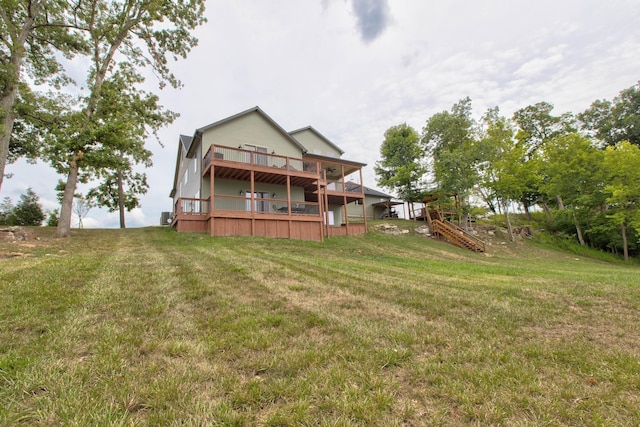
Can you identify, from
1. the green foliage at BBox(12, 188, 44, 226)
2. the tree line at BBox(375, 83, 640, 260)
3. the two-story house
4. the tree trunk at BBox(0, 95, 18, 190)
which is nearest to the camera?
the tree trunk at BBox(0, 95, 18, 190)

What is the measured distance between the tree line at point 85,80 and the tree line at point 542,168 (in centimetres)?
2067

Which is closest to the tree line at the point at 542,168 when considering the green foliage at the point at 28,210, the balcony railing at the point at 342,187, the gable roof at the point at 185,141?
the balcony railing at the point at 342,187

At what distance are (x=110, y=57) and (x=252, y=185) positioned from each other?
9886mm

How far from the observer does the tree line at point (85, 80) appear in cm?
1153

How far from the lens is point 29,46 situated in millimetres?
13984

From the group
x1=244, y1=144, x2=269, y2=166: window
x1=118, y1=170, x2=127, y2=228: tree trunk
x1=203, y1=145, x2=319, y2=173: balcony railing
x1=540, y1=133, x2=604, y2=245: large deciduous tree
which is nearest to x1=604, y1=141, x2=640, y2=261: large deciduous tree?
x1=540, y1=133, x2=604, y2=245: large deciduous tree

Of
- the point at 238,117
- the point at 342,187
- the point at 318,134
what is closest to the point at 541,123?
the point at 318,134

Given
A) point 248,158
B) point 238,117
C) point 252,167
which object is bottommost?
point 252,167

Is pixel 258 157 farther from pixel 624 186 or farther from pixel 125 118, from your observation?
pixel 624 186

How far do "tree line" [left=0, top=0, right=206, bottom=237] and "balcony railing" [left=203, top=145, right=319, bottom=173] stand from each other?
339 centimetres

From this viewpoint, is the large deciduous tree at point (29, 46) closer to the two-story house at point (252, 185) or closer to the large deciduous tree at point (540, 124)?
the two-story house at point (252, 185)

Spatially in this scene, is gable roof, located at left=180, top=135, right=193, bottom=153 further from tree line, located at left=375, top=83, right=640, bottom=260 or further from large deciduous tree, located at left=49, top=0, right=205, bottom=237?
tree line, located at left=375, top=83, right=640, bottom=260

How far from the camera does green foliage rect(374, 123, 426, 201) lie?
27266mm

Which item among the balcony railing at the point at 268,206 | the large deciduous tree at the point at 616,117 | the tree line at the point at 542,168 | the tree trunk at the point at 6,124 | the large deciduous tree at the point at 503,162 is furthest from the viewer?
the large deciduous tree at the point at 616,117
